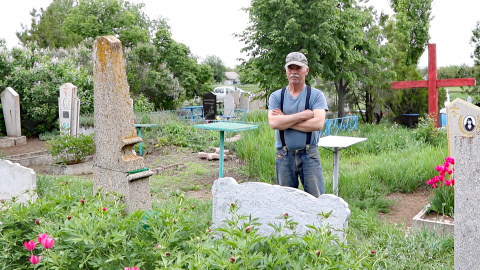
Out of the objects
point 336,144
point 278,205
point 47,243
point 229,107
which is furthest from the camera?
point 229,107

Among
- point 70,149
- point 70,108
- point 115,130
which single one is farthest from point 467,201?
point 70,108

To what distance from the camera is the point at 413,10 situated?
23156 millimetres

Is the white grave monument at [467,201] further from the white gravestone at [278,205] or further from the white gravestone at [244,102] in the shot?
the white gravestone at [244,102]

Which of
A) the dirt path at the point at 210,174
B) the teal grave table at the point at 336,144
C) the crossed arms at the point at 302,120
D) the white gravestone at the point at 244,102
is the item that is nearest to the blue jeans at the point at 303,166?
the crossed arms at the point at 302,120

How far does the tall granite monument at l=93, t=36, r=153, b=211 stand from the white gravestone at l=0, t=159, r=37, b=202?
1.04 m

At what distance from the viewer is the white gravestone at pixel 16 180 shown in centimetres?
495

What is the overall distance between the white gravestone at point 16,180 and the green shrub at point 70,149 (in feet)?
15.7

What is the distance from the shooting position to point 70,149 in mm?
10016

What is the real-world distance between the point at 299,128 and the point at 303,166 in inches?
14.4

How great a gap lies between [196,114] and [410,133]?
12.3m

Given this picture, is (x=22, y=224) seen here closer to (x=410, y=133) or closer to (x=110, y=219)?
(x=110, y=219)

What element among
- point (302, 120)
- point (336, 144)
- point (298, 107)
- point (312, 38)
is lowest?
point (336, 144)

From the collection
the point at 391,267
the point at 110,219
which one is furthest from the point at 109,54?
the point at 391,267

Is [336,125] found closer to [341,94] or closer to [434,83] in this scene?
[434,83]
